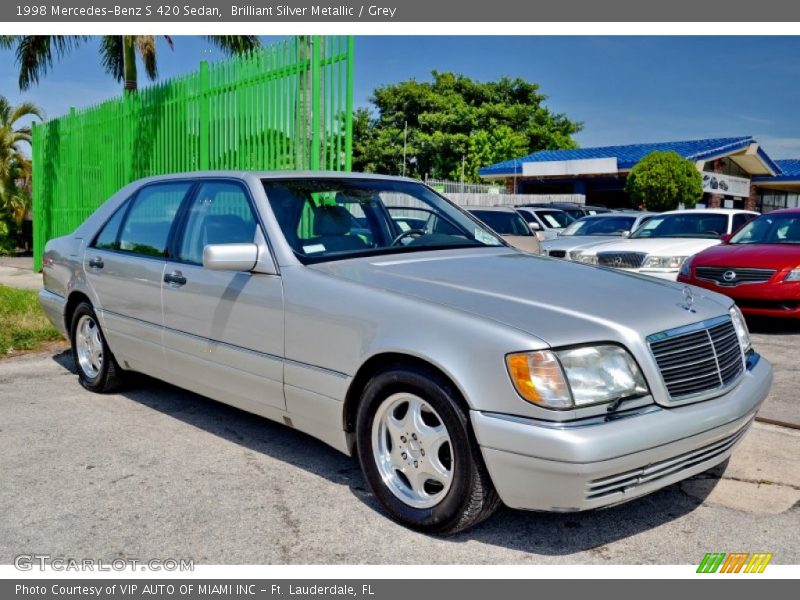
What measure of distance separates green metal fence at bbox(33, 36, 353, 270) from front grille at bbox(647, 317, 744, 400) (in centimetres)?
490

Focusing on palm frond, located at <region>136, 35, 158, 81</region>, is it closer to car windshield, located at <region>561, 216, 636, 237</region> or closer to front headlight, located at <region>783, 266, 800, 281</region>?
car windshield, located at <region>561, 216, 636, 237</region>

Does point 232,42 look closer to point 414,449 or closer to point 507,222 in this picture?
point 507,222

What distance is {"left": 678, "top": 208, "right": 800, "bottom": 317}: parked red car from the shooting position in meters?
8.35

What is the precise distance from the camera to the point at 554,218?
700 inches

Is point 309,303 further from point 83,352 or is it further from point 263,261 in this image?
point 83,352

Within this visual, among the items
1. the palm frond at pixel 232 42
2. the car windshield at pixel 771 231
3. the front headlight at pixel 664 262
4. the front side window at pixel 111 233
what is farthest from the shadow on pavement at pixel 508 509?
the palm frond at pixel 232 42

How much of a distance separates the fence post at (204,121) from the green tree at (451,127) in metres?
34.0

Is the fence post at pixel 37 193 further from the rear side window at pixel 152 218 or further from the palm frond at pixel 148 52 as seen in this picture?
the rear side window at pixel 152 218

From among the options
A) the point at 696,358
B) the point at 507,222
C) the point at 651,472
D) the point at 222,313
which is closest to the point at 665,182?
the point at 507,222

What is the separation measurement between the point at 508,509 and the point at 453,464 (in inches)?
25.3

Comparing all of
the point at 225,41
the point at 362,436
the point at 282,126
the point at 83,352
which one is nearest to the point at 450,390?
the point at 362,436

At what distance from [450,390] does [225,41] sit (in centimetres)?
1447

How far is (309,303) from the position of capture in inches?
150

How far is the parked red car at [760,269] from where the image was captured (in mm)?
8352
